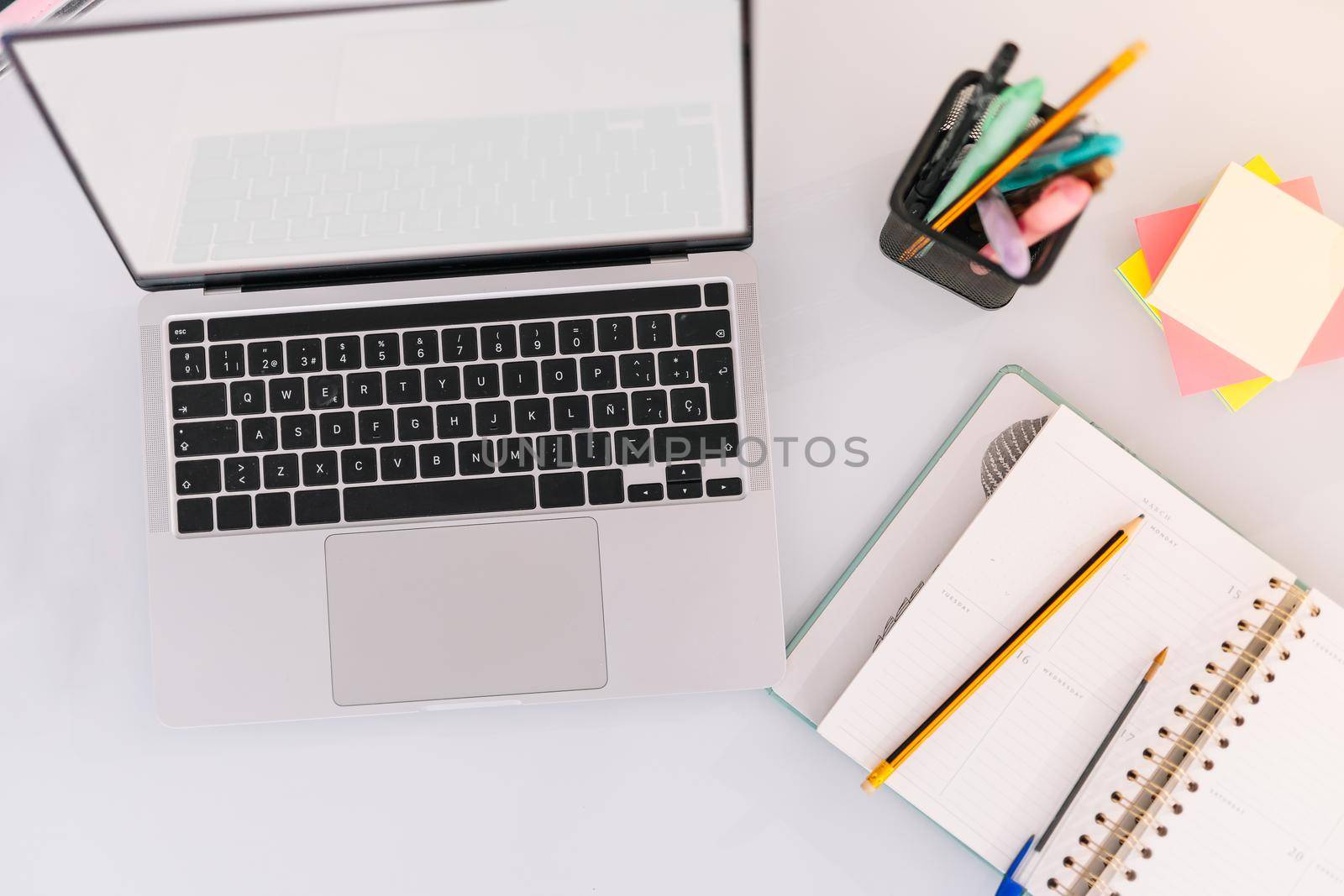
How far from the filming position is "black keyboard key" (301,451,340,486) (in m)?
0.72

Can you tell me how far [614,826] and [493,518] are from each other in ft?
0.93

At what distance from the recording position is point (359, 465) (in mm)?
719

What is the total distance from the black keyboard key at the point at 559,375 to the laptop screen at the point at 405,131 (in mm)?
90

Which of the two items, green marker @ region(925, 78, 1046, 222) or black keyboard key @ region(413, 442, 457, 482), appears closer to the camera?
green marker @ region(925, 78, 1046, 222)

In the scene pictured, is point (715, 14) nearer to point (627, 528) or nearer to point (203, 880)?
point (627, 528)

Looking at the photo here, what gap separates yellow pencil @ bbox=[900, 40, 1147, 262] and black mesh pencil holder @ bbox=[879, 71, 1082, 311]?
0.04 ft

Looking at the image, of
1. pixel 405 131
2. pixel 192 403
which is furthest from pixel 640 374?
pixel 192 403

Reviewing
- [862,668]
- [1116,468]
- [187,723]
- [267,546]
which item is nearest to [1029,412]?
[1116,468]

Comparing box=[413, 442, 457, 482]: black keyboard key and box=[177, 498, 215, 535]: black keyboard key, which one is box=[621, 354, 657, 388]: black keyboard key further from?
box=[177, 498, 215, 535]: black keyboard key

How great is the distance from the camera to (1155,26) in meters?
0.78

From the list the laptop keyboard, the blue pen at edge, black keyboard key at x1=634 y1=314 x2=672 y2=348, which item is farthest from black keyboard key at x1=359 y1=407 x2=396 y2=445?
the blue pen at edge

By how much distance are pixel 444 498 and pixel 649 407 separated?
0.18 metres

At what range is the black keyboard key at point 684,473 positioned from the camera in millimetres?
716

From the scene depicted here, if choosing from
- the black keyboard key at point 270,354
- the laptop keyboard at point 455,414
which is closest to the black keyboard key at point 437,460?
the laptop keyboard at point 455,414
